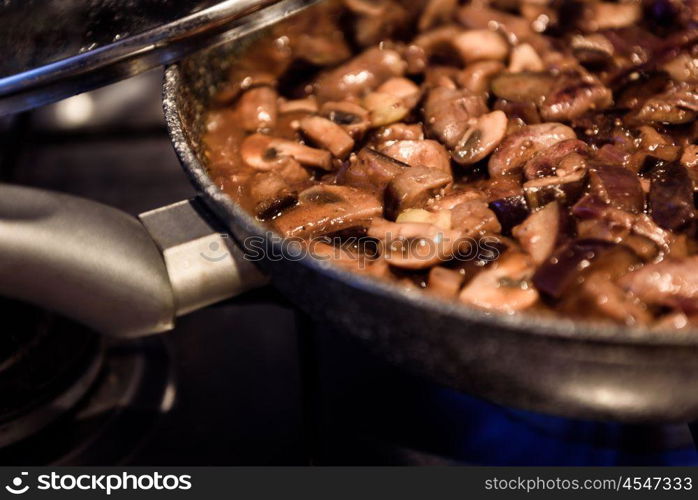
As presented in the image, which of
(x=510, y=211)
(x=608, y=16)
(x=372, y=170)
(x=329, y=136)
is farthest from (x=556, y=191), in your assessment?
(x=608, y=16)

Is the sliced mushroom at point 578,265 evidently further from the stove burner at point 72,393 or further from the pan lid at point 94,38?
the stove burner at point 72,393

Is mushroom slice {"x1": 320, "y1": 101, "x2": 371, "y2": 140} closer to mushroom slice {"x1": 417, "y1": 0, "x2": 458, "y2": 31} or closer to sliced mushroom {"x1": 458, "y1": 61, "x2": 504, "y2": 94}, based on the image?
sliced mushroom {"x1": 458, "y1": 61, "x2": 504, "y2": 94}

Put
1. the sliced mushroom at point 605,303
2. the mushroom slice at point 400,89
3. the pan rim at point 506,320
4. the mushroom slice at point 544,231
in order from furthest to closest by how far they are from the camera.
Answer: the mushroom slice at point 400,89
the mushroom slice at point 544,231
the sliced mushroom at point 605,303
the pan rim at point 506,320

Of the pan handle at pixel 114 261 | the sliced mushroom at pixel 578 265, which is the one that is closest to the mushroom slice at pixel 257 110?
the pan handle at pixel 114 261

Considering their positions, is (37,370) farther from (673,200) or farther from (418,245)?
(673,200)

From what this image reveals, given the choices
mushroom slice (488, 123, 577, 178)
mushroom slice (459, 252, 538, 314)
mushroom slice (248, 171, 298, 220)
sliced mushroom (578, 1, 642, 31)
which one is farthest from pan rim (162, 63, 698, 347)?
sliced mushroom (578, 1, 642, 31)

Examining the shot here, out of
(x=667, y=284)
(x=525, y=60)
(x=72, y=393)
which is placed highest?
(x=525, y=60)

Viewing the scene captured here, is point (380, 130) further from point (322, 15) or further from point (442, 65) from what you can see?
point (322, 15)
